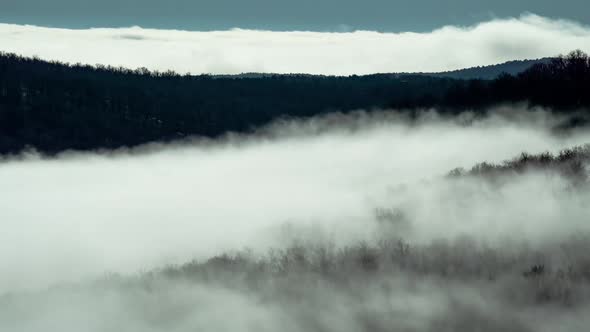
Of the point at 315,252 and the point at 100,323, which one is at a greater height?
the point at 315,252

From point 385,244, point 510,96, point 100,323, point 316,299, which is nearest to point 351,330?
point 316,299

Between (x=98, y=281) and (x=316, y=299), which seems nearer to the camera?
(x=316, y=299)

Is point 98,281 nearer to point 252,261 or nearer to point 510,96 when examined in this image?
point 252,261

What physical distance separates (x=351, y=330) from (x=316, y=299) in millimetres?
8510

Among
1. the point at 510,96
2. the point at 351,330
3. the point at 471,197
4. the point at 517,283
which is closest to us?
the point at 517,283

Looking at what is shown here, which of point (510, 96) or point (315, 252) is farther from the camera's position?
point (510, 96)

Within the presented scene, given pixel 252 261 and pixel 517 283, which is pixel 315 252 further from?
pixel 517 283

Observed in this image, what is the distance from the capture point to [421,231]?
11125 cm

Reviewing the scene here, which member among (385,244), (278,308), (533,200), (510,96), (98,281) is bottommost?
Answer: (98,281)

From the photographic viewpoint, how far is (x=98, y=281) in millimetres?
154500

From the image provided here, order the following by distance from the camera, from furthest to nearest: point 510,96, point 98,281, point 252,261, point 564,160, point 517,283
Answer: point 510,96 < point 98,281 < point 252,261 < point 564,160 < point 517,283

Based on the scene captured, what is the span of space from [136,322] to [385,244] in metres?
41.6

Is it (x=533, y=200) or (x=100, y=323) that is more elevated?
(x=533, y=200)

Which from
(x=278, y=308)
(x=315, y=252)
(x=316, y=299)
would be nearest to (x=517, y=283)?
(x=316, y=299)
